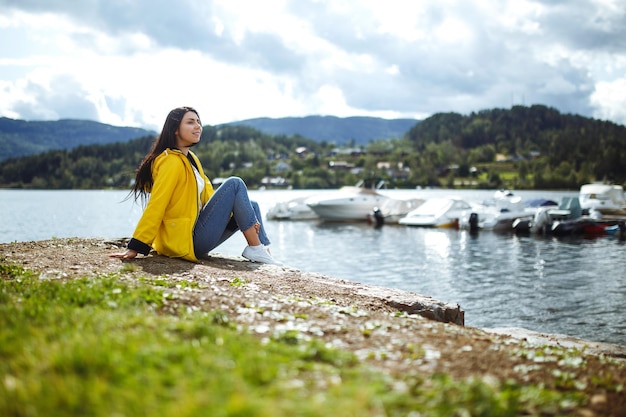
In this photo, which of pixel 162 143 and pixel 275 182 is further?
pixel 275 182

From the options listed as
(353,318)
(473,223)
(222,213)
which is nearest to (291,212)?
(473,223)

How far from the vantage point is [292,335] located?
4891 millimetres

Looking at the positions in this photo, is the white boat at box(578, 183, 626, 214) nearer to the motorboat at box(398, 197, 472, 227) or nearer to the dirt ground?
the motorboat at box(398, 197, 472, 227)

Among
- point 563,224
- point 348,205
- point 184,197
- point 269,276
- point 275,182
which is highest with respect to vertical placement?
point 275,182

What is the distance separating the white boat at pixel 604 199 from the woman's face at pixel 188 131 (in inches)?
2605

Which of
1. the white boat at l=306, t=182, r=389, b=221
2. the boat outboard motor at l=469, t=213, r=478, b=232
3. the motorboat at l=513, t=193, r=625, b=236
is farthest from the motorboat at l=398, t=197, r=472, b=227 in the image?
the white boat at l=306, t=182, r=389, b=221

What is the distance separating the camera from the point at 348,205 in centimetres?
6644

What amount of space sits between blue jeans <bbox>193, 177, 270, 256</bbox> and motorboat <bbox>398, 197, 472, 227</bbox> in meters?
47.6

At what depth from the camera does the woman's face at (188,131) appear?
9281mm

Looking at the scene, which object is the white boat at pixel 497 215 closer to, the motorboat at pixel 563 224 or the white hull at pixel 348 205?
the motorboat at pixel 563 224

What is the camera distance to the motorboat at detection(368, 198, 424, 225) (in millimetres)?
62494

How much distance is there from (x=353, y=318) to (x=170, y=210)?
422 centimetres

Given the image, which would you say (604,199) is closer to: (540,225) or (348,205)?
(540,225)

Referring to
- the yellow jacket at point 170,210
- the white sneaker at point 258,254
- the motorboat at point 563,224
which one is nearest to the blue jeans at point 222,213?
the yellow jacket at point 170,210
